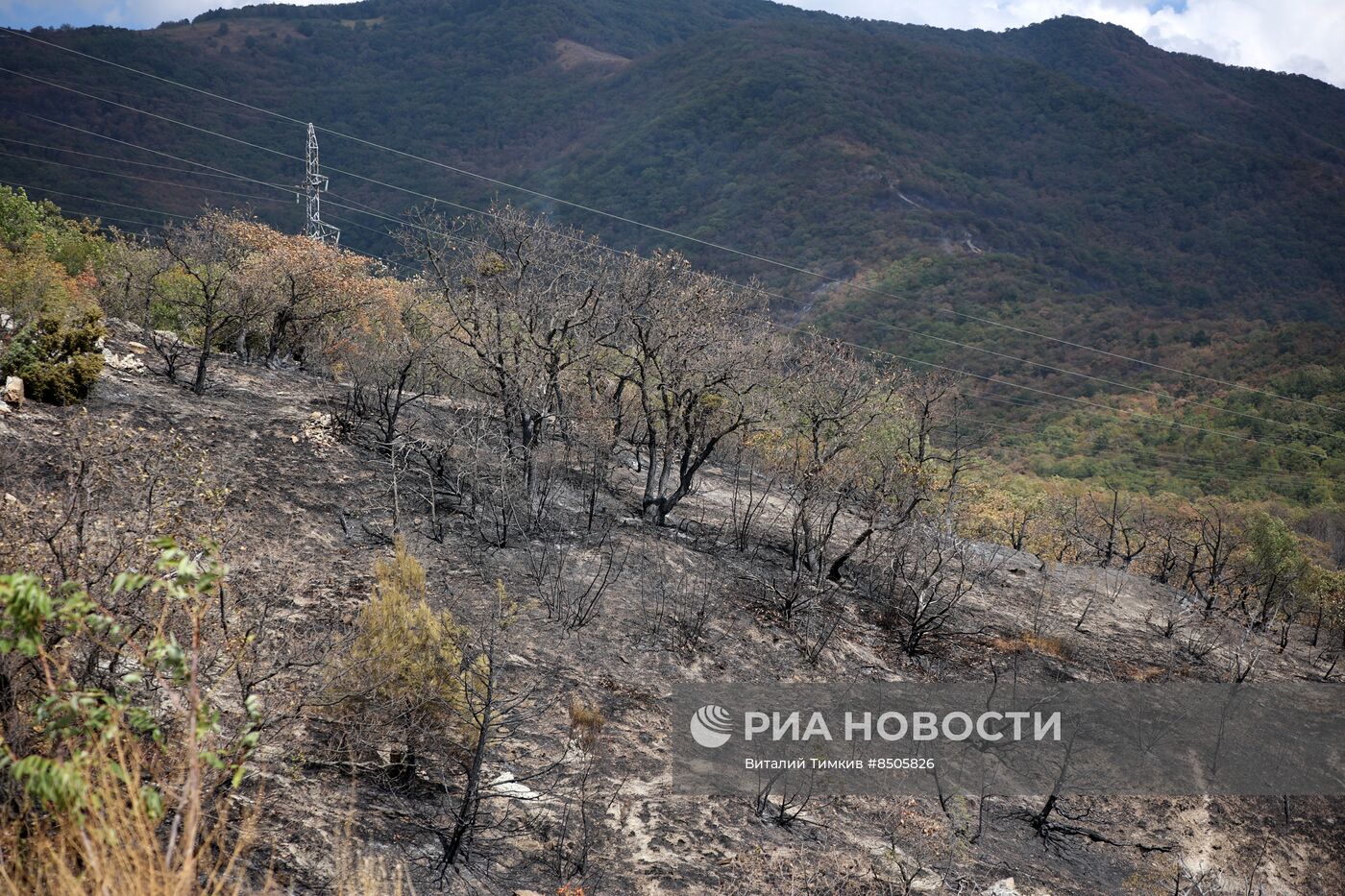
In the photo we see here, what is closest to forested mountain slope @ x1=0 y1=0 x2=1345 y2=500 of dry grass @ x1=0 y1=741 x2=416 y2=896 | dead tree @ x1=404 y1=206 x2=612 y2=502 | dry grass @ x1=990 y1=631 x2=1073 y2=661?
dry grass @ x1=990 y1=631 x2=1073 y2=661

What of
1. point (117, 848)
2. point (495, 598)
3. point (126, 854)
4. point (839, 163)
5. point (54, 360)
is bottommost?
point (495, 598)

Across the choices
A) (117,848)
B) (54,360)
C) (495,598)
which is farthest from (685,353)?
(117,848)

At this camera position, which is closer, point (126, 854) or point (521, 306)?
point (126, 854)

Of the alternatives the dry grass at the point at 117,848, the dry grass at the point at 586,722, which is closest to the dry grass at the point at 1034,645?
the dry grass at the point at 586,722

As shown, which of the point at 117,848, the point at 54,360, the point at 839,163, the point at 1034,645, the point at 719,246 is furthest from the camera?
the point at 839,163

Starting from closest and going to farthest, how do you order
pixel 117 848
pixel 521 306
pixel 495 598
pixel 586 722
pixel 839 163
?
pixel 117 848, pixel 586 722, pixel 495 598, pixel 521 306, pixel 839 163

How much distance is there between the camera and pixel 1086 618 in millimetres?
17484

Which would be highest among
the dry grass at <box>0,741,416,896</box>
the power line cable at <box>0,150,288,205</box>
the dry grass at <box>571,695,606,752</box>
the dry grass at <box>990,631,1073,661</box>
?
the power line cable at <box>0,150,288,205</box>

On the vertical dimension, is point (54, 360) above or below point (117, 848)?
below

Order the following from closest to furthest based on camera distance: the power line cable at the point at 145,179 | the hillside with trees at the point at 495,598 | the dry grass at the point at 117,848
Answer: the dry grass at the point at 117,848
the hillside with trees at the point at 495,598
the power line cable at the point at 145,179

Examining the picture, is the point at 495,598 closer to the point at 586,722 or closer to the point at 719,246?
the point at 586,722

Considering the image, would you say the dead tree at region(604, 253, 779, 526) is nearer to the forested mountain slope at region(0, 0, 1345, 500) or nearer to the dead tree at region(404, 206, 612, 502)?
the dead tree at region(404, 206, 612, 502)

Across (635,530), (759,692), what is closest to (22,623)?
(759,692)

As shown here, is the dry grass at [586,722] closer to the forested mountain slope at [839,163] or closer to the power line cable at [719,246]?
the forested mountain slope at [839,163]
